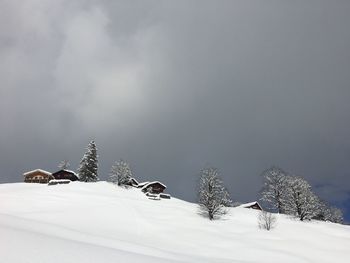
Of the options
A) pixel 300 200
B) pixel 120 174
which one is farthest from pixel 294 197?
pixel 120 174

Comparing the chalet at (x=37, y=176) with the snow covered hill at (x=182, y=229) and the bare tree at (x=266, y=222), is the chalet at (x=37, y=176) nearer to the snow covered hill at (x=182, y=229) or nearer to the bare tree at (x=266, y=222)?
the snow covered hill at (x=182, y=229)

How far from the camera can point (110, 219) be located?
4241 cm

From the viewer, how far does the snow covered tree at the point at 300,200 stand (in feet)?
195

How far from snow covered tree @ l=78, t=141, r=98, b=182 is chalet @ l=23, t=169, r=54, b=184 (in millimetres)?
8412

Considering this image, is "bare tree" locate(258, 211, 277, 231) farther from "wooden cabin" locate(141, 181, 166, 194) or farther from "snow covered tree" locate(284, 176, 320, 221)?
"wooden cabin" locate(141, 181, 166, 194)

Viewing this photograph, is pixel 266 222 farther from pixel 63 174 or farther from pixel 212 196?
pixel 63 174

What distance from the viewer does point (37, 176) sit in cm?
8769

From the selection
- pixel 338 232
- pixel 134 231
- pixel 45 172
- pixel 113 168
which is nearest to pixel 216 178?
pixel 338 232

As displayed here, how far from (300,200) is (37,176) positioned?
62275mm

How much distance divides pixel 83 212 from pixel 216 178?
82.4 ft

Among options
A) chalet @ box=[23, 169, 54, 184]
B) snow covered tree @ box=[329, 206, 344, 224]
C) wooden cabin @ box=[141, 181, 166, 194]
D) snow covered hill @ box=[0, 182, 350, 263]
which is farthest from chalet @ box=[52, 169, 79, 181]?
snow covered tree @ box=[329, 206, 344, 224]

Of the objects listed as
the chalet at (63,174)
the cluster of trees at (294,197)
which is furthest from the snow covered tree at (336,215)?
the chalet at (63,174)

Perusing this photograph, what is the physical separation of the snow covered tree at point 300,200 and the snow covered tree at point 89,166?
4749 cm

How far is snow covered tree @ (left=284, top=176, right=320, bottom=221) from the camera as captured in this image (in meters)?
59.3
